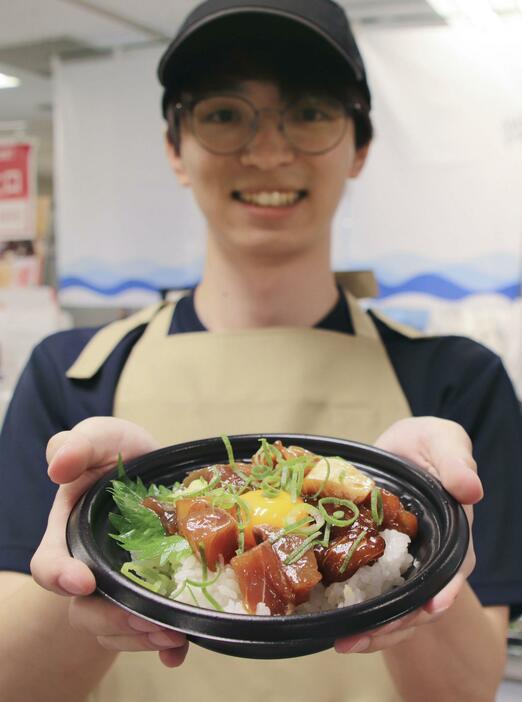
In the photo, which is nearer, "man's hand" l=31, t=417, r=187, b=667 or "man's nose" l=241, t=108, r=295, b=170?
"man's hand" l=31, t=417, r=187, b=667

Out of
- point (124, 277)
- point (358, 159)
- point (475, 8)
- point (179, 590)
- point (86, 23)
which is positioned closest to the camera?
point (179, 590)

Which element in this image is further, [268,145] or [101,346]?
[101,346]

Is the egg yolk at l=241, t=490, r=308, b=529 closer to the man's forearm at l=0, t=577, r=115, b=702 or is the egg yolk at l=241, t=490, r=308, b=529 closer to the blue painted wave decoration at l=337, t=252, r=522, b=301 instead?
the man's forearm at l=0, t=577, r=115, b=702

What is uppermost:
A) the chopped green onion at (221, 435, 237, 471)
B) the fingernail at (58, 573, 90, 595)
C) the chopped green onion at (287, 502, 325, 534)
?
the chopped green onion at (221, 435, 237, 471)

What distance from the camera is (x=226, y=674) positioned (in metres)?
1.21

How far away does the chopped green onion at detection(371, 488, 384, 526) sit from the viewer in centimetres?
85

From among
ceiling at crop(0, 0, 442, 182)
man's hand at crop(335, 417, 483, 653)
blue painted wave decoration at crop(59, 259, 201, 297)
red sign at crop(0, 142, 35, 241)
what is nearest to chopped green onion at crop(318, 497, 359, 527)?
man's hand at crop(335, 417, 483, 653)

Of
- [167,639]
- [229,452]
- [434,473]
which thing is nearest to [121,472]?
[229,452]

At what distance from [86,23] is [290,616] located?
10.4 feet

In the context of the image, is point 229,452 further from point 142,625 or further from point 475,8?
point 475,8

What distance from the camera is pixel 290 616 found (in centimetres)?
64

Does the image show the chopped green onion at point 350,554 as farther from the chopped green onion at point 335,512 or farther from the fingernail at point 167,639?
the fingernail at point 167,639

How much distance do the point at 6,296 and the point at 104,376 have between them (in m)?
2.19

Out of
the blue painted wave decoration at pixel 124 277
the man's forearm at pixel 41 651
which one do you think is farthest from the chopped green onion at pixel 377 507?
the blue painted wave decoration at pixel 124 277
